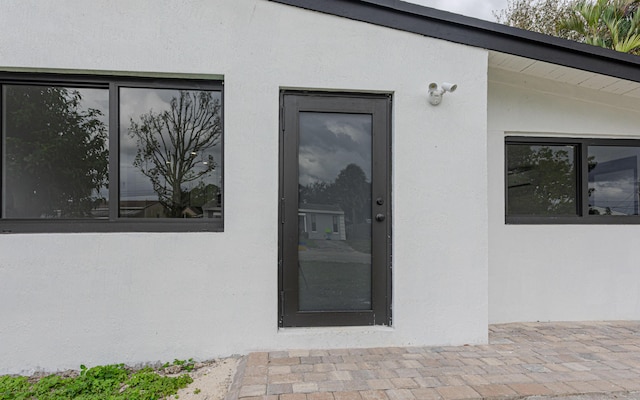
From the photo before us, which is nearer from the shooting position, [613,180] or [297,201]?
[297,201]

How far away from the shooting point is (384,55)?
3059 mm

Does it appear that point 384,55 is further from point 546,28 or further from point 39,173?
point 546,28

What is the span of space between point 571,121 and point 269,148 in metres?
3.46

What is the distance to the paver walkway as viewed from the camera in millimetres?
2246

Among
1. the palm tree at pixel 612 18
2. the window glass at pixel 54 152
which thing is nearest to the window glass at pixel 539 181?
the palm tree at pixel 612 18

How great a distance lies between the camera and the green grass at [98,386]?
233 centimetres

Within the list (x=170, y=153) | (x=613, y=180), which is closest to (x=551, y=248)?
(x=613, y=180)

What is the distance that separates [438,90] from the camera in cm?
301

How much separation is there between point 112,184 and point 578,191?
4.84 meters

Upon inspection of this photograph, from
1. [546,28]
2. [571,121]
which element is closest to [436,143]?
[571,121]

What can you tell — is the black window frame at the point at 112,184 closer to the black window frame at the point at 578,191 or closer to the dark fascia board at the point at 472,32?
the dark fascia board at the point at 472,32

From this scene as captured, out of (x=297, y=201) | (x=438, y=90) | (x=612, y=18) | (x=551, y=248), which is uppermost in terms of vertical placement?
(x=612, y=18)

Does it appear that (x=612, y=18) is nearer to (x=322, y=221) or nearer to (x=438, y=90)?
(x=438, y=90)

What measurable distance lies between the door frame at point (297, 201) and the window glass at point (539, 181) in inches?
69.6
